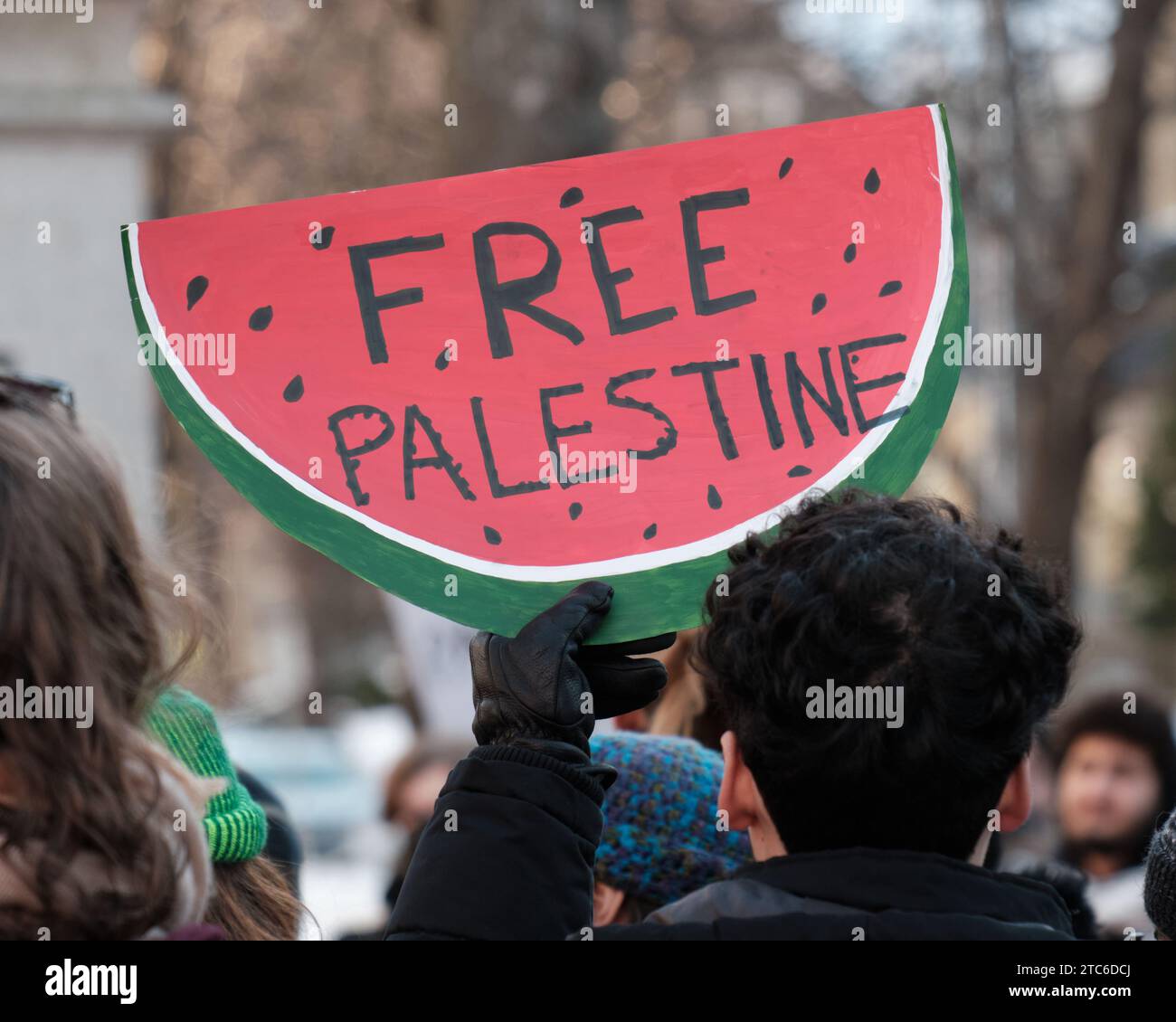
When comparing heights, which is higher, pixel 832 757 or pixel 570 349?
pixel 570 349

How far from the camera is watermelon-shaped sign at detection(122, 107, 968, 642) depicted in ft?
5.72

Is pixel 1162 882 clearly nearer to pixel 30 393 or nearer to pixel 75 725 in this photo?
pixel 75 725

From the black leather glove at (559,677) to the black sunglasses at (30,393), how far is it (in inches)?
18.7

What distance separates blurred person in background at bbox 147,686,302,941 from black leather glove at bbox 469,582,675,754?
1.12 feet

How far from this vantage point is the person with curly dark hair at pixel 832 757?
139cm

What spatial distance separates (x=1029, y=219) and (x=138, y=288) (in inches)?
384

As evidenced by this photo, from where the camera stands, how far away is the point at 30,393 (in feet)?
4.66

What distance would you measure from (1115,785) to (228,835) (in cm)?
291
